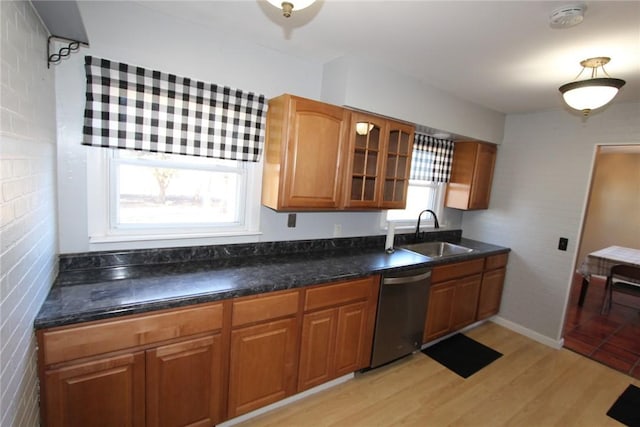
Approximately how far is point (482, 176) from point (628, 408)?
2.28 meters

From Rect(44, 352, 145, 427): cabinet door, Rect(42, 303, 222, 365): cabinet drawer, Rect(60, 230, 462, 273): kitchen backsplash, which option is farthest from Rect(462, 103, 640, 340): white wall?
Rect(44, 352, 145, 427): cabinet door

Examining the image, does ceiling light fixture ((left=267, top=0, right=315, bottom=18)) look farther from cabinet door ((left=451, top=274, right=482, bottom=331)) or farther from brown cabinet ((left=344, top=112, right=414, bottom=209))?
cabinet door ((left=451, top=274, right=482, bottom=331))

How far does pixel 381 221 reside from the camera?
10.1 feet

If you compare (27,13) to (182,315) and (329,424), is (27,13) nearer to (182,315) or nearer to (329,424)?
(182,315)

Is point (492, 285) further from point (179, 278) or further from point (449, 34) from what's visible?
point (179, 278)

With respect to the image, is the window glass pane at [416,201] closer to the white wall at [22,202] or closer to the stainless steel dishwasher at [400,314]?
the stainless steel dishwasher at [400,314]

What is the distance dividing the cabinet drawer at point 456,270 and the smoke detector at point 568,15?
188 cm

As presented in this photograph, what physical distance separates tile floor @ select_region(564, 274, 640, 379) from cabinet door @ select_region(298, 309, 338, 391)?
271cm

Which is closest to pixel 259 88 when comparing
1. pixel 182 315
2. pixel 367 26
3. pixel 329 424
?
pixel 367 26

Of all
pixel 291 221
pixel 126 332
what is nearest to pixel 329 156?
pixel 291 221

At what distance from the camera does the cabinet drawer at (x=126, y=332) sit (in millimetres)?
1301

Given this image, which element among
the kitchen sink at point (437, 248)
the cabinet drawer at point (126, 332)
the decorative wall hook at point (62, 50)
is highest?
the decorative wall hook at point (62, 50)

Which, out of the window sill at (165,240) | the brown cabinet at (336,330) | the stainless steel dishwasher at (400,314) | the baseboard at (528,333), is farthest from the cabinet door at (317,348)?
the baseboard at (528,333)

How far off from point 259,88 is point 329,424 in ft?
7.66
